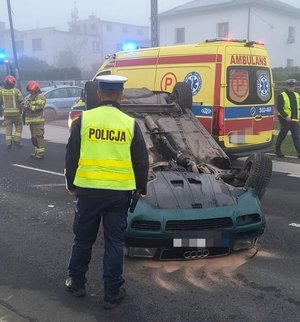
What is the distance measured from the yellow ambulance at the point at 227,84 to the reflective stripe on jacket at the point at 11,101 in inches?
155

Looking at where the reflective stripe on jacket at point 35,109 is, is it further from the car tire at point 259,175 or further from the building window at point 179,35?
the building window at point 179,35

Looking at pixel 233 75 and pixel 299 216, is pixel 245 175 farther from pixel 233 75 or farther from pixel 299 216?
pixel 233 75

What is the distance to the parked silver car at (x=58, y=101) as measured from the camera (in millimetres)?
18484

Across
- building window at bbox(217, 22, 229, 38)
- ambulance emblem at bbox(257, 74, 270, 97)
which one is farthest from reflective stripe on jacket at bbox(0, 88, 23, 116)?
building window at bbox(217, 22, 229, 38)

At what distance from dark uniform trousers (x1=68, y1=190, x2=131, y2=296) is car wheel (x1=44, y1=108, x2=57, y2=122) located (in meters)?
15.4

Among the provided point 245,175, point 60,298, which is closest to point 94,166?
point 60,298

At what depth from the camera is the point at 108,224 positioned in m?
3.52

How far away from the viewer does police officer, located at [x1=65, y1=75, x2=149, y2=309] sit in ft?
11.2

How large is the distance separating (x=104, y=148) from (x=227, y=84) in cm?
505

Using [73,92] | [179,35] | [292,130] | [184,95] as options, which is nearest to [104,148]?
[184,95]

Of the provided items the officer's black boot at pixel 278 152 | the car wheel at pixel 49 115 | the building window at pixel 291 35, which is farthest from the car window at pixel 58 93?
the building window at pixel 291 35

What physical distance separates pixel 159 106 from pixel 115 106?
3102mm

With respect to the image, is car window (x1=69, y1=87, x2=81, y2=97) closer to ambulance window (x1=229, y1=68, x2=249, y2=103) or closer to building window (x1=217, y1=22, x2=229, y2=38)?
ambulance window (x1=229, y1=68, x2=249, y2=103)

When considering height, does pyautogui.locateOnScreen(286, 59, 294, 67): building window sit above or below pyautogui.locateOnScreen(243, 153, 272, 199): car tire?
below
